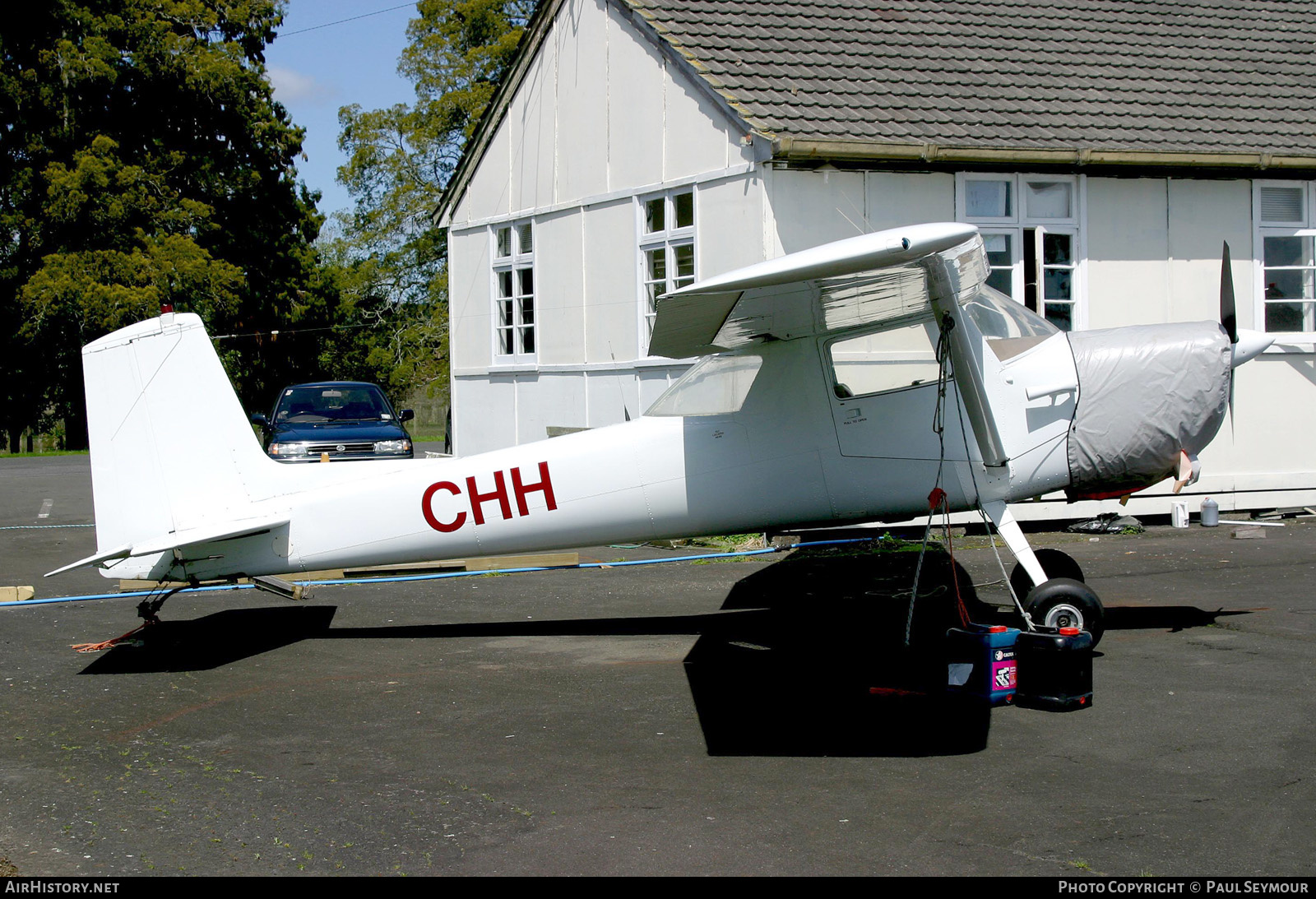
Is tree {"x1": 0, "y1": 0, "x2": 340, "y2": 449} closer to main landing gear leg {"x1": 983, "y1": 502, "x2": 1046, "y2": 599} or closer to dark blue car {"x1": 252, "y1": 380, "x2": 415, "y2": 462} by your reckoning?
dark blue car {"x1": 252, "y1": 380, "x2": 415, "y2": 462}

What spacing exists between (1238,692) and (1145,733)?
1.02 m

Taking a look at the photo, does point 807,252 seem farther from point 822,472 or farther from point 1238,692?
point 1238,692

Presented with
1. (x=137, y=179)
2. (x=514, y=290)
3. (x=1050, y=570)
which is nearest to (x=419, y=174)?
(x=137, y=179)

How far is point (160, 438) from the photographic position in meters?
7.33

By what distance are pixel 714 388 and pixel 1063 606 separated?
2610 mm

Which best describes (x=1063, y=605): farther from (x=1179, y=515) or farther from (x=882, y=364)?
(x=1179, y=515)

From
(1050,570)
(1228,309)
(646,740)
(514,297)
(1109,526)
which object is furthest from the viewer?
(514,297)

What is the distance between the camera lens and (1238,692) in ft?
20.1

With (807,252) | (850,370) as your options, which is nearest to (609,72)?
(850,370)

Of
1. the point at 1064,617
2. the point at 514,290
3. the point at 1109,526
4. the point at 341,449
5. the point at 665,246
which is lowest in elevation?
the point at 1109,526

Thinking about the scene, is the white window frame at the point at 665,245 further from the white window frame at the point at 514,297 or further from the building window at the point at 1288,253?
the building window at the point at 1288,253

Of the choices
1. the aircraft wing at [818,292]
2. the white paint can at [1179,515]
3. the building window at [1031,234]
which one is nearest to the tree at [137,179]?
the building window at [1031,234]

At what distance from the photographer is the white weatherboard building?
12469mm

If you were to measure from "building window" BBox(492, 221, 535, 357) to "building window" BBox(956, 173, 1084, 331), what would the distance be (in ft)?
21.9
